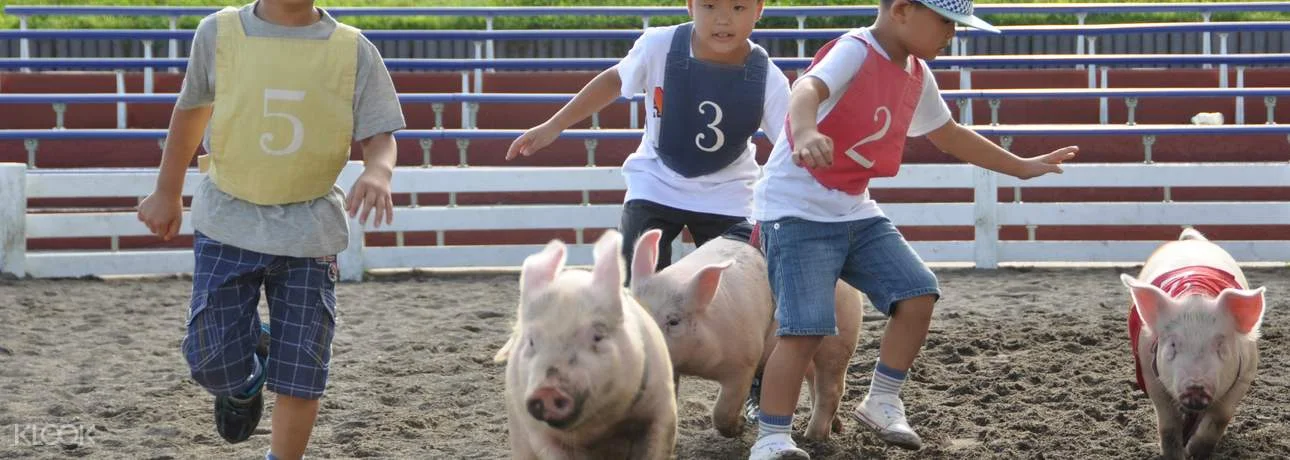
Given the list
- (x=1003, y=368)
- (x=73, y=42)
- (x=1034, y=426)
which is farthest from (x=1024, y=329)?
(x=73, y=42)

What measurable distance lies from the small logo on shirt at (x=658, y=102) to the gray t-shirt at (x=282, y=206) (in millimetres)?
1254

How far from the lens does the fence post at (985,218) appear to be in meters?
9.60

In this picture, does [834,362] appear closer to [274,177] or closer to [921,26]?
[921,26]

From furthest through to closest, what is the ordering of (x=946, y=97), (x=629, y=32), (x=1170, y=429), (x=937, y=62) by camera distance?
1. (x=629, y=32)
2. (x=937, y=62)
3. (x=946, y=97)
4. (x=1170, y=429)

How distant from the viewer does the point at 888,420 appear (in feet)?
13.9

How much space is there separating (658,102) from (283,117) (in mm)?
1553

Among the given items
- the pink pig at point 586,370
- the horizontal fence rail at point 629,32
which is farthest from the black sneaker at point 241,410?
the horizontal fence rail at point 629,32

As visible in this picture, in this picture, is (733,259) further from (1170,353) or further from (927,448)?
(1170,353)

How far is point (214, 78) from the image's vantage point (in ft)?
12.4

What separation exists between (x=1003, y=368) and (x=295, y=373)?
3090mm

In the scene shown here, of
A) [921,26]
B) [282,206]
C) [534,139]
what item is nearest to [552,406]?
[282,206]

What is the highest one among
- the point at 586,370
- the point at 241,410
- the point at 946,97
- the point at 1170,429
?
the point at 946,97

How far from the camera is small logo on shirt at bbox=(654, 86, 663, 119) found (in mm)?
4934

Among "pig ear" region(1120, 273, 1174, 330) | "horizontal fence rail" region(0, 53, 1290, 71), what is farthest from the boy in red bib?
"horizontal fence rail" region(0, 53, 1290, 71)
